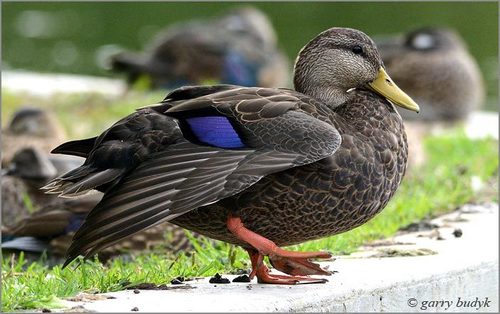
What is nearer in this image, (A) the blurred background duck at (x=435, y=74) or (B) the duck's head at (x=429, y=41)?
(A) the blurred background duck at (x=435, y=74)

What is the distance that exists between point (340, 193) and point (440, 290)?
71cm

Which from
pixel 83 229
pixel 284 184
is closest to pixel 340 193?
pixel 284 184

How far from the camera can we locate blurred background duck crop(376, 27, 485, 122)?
12.2 m

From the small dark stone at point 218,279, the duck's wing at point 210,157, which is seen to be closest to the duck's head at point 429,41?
the duck's wing at point 210,157

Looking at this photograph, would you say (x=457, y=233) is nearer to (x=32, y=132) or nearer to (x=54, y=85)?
(x=32, y=132)

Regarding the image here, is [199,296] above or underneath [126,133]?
underneath

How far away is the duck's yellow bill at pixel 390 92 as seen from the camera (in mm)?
5137

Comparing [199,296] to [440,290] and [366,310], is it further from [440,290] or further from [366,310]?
[440,290]

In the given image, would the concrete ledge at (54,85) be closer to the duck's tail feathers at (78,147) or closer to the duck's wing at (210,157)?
the duck's tail feathers at (78,147)

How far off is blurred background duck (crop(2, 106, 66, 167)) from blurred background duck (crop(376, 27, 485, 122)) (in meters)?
4.09

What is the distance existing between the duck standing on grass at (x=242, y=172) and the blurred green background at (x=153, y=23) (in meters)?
10.2

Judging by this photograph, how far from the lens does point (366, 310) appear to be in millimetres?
4660

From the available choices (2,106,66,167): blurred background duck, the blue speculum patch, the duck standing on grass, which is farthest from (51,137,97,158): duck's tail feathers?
(2,106,66,167): blurred background duck

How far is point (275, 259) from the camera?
15.5ft
